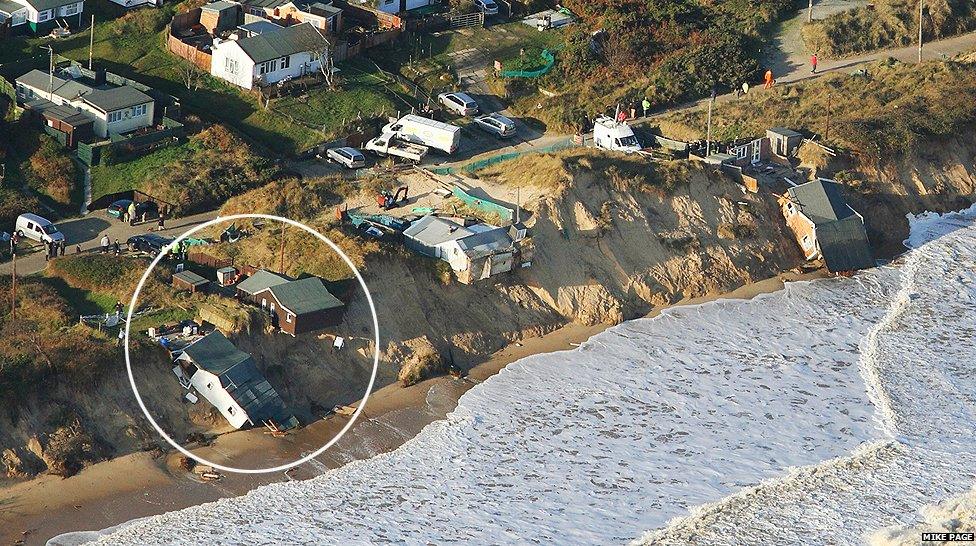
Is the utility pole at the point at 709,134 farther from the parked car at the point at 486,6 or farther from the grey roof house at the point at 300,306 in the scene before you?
the grey roof house at the point at 300,306

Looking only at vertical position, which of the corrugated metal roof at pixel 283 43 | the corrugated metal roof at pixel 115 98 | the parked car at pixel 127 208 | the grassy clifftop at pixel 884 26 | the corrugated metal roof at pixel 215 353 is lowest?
→ the corrugated metal roof at pixel 215 353

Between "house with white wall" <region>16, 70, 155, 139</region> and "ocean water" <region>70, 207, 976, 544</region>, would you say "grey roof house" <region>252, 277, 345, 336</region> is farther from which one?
"house with white wall" <region>16, 70, 155, 139</region>

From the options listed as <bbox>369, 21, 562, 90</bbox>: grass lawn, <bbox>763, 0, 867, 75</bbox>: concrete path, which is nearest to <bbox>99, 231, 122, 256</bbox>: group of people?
<bbox>369, 21, 562, 90</bbox>: grass lawn

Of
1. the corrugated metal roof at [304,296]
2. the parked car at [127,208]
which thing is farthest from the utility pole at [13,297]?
the corrugated metal roof at [304,296]

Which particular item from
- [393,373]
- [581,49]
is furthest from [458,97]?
[393,373]

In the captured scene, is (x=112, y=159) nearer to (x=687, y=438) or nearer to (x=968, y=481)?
(x=687, y=438)

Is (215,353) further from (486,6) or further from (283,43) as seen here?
(486,6)

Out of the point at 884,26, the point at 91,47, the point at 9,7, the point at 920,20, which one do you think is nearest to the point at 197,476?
the point at 91,47
